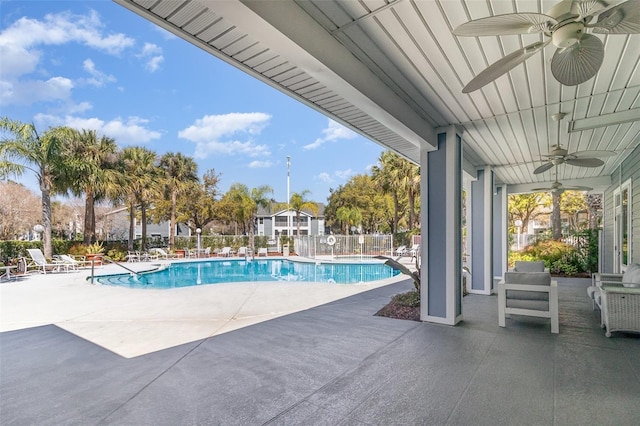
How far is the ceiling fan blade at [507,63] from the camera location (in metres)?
2.07

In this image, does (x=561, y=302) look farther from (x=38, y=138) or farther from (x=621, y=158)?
(x=38, y=138)

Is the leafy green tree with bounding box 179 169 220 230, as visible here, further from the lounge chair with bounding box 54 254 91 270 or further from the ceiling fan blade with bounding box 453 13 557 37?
the ceiling fan blade with bounding box 453 13 557 37

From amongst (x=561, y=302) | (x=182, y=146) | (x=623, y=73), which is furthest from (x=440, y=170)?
(x=182, y=146)

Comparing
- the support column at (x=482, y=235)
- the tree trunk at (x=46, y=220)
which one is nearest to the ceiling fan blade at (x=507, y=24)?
the support column at (x=482, y=235)

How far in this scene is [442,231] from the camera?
4785mm

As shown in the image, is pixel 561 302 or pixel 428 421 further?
pixel 561 302

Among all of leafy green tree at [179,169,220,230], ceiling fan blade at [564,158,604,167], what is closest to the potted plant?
leafy green tree at [179,169,220,230]

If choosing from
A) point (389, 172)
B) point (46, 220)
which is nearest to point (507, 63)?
point (46, 220)

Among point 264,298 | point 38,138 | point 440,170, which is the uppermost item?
point 38,138

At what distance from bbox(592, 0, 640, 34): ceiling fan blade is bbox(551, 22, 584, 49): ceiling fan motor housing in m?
0.08

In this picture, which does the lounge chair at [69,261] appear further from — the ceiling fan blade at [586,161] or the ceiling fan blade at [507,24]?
the ceiling fan blade at [586,161]

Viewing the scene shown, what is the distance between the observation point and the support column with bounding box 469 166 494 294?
7.22 m

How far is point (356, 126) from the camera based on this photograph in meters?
4.74

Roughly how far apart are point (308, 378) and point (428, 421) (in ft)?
3.61
